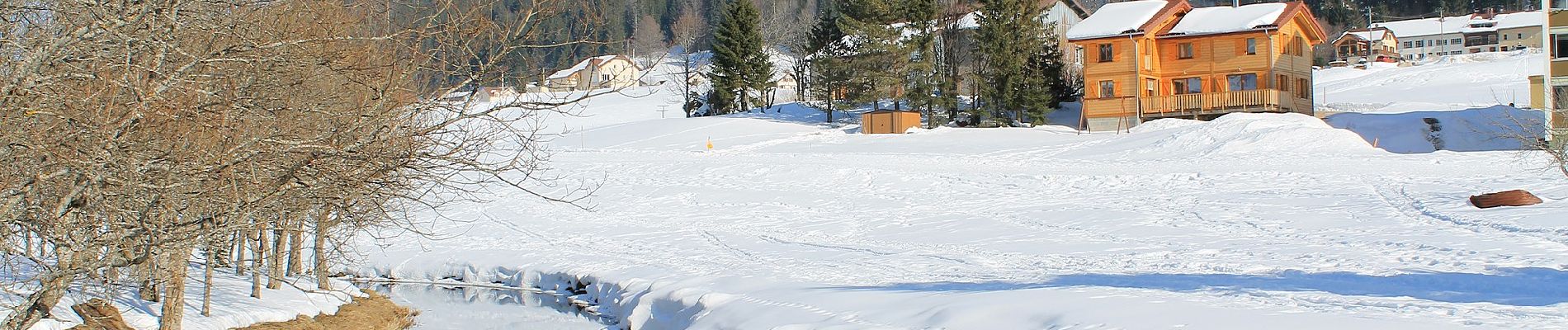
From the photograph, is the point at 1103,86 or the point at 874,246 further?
the point at 1103,86

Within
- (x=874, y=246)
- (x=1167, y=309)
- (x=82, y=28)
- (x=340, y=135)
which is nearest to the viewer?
(x=82, y=28)

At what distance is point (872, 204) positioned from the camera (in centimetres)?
3041

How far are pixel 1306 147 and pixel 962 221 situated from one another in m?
16.5

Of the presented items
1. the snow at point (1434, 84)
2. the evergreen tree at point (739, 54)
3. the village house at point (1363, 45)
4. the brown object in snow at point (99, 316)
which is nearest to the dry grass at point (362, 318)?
the brown object in snow at point (99, 316)

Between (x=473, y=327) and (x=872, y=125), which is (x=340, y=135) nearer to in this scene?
(x=473, y=327)

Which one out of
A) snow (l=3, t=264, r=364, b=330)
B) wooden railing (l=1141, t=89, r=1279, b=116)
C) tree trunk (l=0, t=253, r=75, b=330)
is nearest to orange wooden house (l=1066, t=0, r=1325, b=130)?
wooden railing (l=1141, t=89, r=1279, b=116)

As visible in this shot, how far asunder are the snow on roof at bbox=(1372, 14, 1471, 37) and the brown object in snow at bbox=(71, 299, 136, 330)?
334ft

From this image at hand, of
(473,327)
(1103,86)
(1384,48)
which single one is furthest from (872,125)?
(1384,48)

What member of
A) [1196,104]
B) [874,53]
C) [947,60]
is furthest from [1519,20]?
[874,53]

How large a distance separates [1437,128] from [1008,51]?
1446 cm

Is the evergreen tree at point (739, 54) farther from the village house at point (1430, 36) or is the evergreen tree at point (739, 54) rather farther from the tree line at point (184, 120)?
the village house at point (1430, 36)

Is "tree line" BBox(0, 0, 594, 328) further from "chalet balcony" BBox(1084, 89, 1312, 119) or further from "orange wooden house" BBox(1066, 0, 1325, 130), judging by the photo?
"chalet balcony" BBox(1084, 89, 1312, 119)

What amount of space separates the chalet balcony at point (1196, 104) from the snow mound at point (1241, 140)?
8.16 feet

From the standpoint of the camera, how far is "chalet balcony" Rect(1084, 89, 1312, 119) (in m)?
46.2
